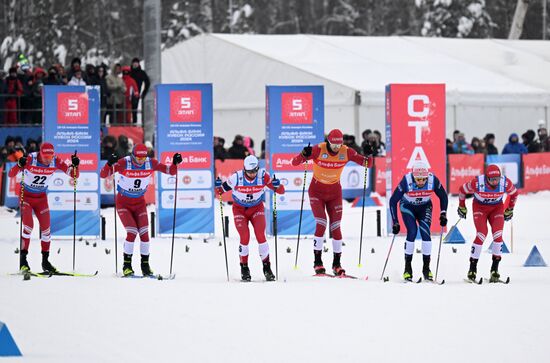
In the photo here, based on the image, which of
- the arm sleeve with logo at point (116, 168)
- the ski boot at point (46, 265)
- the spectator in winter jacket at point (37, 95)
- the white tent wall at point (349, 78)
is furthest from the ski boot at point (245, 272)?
the white tent wall at point (349, 78)

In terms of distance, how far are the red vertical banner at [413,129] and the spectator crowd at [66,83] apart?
801cm

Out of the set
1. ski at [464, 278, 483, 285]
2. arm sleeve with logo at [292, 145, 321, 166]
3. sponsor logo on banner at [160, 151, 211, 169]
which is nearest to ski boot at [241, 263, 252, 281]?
arm sleeve with logo at [292, 145, 321, 166]

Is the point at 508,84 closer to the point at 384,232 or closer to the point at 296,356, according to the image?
the point at 384,232

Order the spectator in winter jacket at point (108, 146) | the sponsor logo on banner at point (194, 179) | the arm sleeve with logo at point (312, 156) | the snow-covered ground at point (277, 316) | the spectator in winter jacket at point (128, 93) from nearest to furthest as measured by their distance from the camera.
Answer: the snow-covered ground at point (277, 316), the arm sleeve with logo at point (312, 156), the sponsor logo on banner at point (194, 179), the spectator in winter jacket at point (108, 146), the spectator in winter jacket at point (128, 93)

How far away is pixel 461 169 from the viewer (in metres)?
30.5

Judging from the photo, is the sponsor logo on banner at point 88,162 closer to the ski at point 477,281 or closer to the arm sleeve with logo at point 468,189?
the arm sleeve with logo at point 468,189

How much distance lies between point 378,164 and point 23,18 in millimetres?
39825

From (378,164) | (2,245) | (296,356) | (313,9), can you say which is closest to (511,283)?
(296,356)

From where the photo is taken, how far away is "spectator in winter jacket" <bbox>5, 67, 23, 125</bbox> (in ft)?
91.1

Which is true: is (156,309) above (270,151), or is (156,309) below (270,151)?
below

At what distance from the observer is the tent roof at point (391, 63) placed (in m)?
34.4

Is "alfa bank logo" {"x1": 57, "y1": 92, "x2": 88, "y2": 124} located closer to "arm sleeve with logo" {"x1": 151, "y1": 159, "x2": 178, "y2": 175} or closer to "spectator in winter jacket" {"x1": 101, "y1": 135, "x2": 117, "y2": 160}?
"spectator in winter jacket" {"x1": 101, "y1": 135, "x2": 117, "y2": 160}

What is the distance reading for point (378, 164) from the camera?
2942 centimetres

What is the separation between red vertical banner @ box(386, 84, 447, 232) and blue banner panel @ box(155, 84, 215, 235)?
314 centimetres
